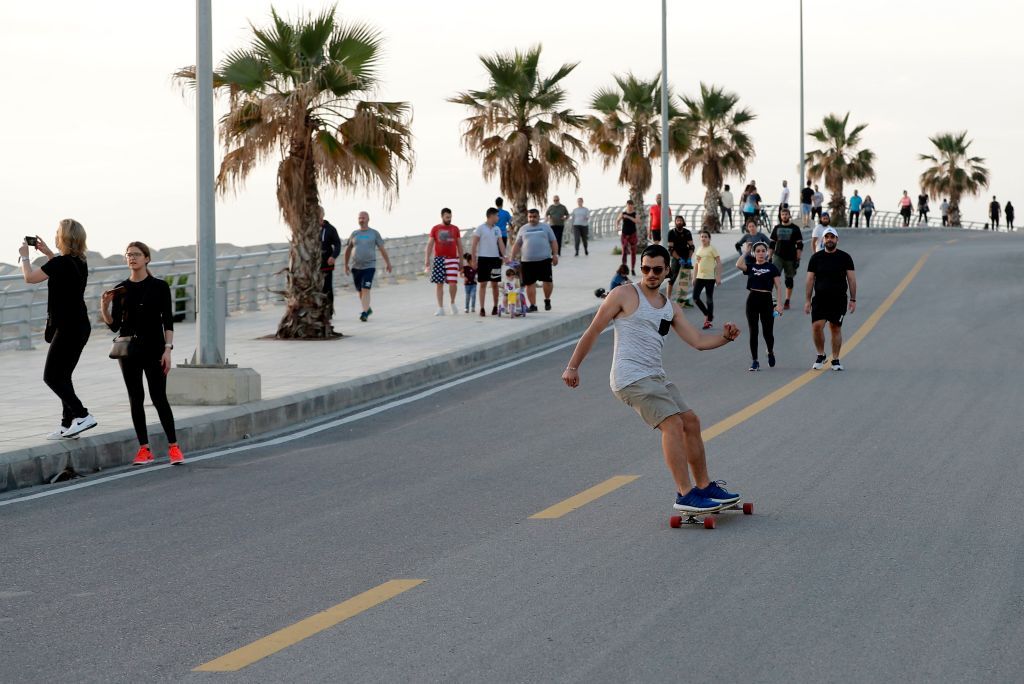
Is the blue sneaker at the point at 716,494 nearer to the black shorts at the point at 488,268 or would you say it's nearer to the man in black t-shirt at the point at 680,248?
the black shorts at the point at 488,268

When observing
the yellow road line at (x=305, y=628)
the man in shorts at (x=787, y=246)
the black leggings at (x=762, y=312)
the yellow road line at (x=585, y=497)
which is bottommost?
the yellow road line at (x=305, y=628)

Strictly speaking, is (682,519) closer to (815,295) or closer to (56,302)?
(56,302)

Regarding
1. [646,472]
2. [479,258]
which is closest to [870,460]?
[646,472]

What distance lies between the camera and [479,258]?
25734 millimetres

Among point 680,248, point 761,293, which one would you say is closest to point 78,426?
point 761,293

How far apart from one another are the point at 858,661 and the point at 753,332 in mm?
13278

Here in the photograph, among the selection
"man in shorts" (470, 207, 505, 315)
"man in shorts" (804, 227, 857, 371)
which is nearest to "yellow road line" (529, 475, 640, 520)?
"man in shorts" (804, 227, 857, 371)

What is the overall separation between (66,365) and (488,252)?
13562mm

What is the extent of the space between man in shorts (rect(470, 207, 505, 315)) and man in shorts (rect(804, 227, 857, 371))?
739 cm

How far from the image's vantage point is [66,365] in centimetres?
1254

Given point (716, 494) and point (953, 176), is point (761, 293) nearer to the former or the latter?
point (716, 494)

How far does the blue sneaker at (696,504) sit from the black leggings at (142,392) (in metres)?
5.08

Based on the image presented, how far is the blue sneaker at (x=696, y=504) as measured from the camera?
9047 mm

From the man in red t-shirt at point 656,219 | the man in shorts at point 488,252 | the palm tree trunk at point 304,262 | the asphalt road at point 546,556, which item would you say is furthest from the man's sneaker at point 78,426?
the man in red t-shirt at point 656,219
